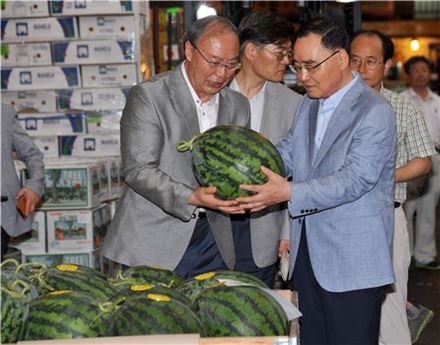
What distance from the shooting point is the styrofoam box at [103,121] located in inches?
302

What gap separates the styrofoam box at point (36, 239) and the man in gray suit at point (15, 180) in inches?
29.3

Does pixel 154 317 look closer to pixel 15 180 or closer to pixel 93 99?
pixel 15 180

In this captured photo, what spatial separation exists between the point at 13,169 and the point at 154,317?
3692 mm

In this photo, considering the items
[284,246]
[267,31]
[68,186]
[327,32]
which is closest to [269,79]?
[267,31]

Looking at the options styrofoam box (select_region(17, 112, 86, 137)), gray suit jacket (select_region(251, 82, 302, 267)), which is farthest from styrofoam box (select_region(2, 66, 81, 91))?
gray suit jacket (select_region(251, 82, 302, 267))

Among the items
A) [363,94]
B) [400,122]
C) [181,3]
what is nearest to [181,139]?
[363,94]

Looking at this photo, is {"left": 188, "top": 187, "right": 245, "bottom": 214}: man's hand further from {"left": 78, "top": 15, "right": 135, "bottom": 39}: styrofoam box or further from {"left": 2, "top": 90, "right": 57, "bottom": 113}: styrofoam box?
{"left": 2, "top": 90, "right": 57, "bottom": 113}: styrofoam box

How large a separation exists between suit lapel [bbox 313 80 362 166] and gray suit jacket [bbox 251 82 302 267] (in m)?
0.95

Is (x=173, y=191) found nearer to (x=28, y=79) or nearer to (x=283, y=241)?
(x=283, y=241)

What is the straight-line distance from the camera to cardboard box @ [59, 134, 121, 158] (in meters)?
7.68

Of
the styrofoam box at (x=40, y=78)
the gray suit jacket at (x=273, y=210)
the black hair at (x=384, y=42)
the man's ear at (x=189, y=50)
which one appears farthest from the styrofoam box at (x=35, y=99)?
the man's ear at (x=189, y=50)

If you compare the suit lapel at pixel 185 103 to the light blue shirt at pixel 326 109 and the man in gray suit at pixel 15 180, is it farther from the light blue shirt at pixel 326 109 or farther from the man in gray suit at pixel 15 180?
the man in gray suit at pixel 15 180

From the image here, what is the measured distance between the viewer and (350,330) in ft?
12.0

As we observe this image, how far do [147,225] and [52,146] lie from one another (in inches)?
156
